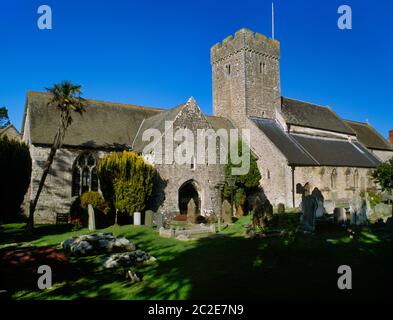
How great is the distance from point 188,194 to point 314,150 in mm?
15613

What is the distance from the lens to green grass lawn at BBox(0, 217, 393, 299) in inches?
285

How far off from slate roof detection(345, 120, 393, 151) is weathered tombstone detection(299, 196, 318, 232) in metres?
34.0

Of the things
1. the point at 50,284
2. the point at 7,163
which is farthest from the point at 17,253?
the point at 7,163

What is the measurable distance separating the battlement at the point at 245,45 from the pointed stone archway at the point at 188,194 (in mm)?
16972

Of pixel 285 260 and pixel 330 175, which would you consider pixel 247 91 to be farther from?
pixel 285 260

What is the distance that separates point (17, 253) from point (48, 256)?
93cm

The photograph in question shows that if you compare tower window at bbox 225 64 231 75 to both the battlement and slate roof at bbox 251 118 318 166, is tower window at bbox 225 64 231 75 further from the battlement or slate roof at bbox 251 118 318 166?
slate roof at bbox 251 118 318 166

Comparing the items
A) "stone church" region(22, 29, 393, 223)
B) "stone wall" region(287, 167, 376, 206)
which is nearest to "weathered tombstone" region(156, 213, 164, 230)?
"stone church" region(22, 29, 393, 223)

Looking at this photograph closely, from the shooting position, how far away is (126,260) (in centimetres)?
1046

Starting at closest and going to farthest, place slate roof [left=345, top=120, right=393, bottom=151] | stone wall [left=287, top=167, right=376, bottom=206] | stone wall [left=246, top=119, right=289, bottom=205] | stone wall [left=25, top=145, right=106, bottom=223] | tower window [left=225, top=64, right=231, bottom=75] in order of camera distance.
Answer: stone wall [left=25, top=145, right=106, bottom=223] → stone wall [left=246, top=119, right=289, bottom=205] → stone wall [left=287, top=167, right=376, bottom=206] → tower window [left=225, top=64, right=231, bottom=75] → slate roof [left=345, top=120, right=393, bottom=151]

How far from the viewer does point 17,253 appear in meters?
9.19

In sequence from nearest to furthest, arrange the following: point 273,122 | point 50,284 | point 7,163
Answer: point 50,284 < point 7,163 < point 273,122

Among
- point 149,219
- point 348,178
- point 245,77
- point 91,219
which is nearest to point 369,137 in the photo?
point 348,178

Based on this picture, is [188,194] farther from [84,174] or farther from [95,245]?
[95,245]
